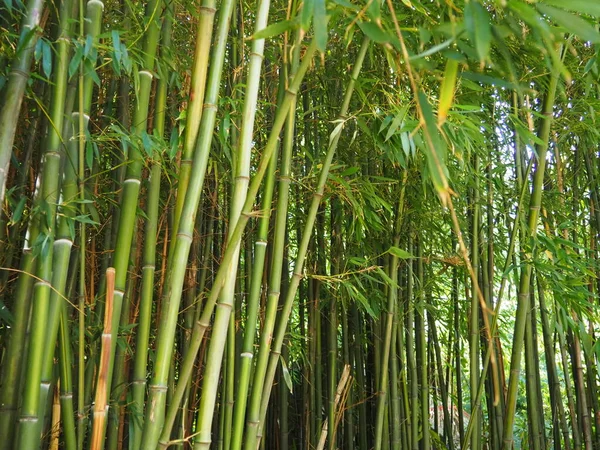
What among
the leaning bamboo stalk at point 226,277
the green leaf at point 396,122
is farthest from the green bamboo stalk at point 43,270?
the green leaf at point 396,122

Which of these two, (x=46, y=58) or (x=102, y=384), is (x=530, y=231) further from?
(x=46, y=58)

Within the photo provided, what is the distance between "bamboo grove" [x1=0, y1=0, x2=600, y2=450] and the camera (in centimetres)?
143

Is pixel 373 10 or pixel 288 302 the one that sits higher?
pixel 373 10

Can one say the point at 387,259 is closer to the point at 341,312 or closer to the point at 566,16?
the point at 341,312

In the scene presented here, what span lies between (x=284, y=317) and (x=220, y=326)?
0.47m

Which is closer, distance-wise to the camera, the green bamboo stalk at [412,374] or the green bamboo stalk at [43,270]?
the green bamboo stalk at [43,270]

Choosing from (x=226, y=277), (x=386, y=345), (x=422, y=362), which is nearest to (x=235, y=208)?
(x=226, y=277)

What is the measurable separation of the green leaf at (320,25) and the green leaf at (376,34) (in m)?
0.08

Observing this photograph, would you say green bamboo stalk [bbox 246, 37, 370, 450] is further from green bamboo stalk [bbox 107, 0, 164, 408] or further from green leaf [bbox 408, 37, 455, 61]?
green leaf [bbox 408, 37, 455, 61]

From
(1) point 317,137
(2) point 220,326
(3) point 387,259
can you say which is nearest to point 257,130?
(1) point 317,137

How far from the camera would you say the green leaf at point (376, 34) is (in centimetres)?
102

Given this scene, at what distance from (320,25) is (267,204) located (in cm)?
86

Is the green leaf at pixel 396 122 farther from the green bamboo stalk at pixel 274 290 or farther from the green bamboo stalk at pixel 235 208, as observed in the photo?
the green bamboo stalk at pixel 235 208

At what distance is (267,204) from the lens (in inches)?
71.0
